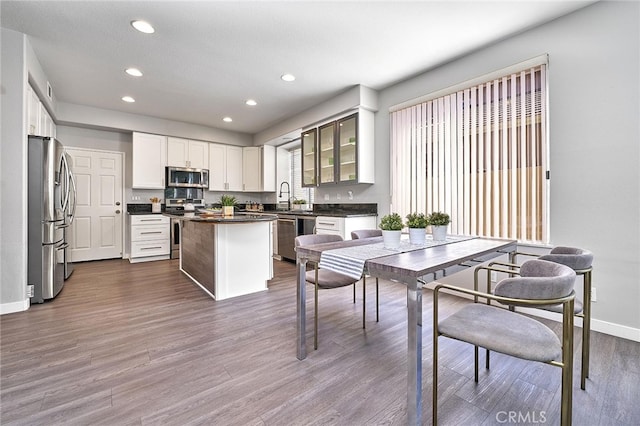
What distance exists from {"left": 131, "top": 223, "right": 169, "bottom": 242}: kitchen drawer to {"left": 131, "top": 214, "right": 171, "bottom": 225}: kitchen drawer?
0.19 feet

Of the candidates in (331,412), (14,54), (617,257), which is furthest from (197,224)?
(617,257)

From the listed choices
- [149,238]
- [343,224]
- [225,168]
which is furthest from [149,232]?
[343,224]

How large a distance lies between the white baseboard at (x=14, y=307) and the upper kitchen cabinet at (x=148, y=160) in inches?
116

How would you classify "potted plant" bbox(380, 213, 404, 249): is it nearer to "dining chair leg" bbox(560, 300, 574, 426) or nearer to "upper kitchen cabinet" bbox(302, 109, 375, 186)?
"dining chair leg" bbox(560, 300, 574, 426)

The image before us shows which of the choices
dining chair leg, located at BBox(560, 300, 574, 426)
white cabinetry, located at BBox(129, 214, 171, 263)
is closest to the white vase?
dining chair leg, located at BBox(560, 300, 574, 426)

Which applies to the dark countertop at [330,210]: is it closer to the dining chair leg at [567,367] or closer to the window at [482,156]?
the window at [482,156]

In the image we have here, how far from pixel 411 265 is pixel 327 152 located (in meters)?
3.69

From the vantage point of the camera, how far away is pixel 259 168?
6.60 meters

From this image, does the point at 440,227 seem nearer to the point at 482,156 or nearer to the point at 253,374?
the point at 482,156

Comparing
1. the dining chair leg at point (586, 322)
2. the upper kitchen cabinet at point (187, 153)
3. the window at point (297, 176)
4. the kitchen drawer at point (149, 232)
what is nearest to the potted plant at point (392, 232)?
the dining chair leg at point (586, 322)

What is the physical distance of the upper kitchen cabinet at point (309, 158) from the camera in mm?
4931

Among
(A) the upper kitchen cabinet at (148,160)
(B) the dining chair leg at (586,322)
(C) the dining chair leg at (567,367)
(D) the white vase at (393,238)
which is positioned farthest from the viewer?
(A) the upper kitchen cabinet at (148,160)

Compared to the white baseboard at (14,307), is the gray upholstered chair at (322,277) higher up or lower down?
higher up

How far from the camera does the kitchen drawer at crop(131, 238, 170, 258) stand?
5168 mm
